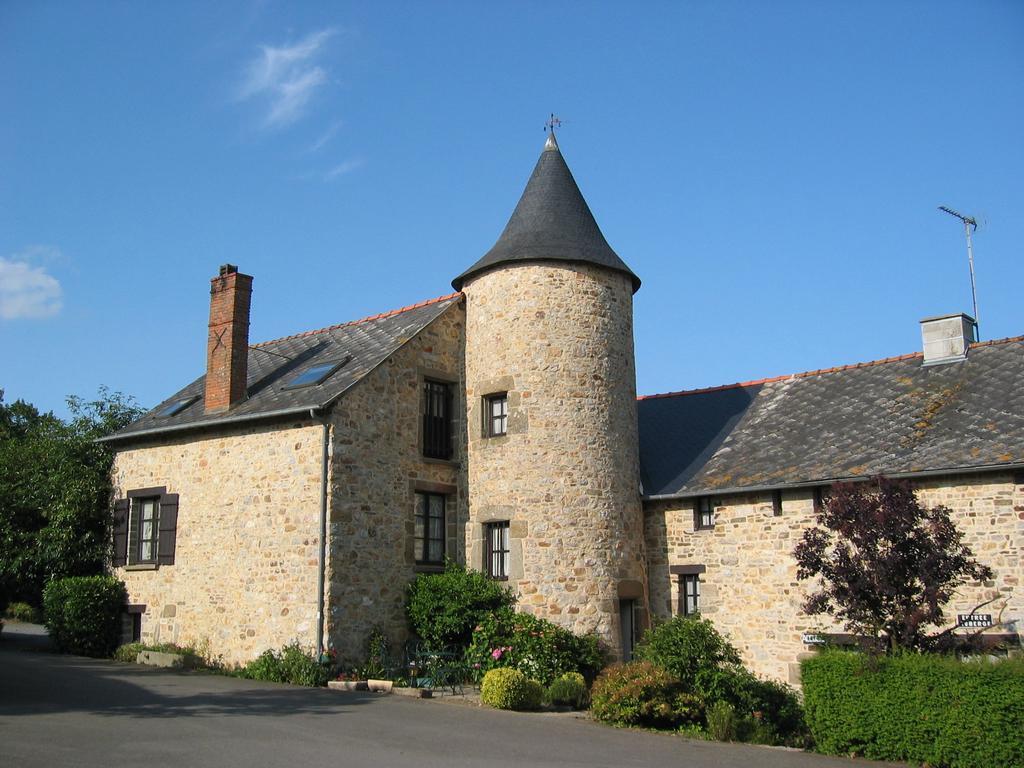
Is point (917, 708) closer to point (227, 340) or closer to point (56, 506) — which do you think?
point (227, 340)

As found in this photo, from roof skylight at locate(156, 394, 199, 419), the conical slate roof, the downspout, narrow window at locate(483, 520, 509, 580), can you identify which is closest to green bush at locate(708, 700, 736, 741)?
narrow window at locate(483, 520, 509, 580)

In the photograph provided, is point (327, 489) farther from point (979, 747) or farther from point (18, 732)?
point (979, 747)

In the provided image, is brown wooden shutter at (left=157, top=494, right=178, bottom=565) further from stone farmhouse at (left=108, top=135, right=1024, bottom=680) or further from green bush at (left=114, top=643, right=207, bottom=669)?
green bush at (left=114, top=643, right=207, bottom=669)

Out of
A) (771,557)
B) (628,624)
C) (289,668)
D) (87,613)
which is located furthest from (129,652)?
(771,557)

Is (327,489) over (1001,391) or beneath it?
beneath

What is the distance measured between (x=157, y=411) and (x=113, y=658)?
17.7ft

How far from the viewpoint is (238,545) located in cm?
1702

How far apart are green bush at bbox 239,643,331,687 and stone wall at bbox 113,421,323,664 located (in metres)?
0.20

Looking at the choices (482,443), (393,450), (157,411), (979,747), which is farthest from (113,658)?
(979,747)

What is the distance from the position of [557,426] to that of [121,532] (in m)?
9.26

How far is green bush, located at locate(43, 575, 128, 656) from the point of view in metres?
18.4

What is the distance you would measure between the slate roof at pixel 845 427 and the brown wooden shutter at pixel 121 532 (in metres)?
10.4

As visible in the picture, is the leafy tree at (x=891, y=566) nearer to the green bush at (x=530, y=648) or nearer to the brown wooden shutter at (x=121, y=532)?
the green bush at (x=530, y=648)

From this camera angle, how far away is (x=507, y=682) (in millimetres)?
→ 13781
